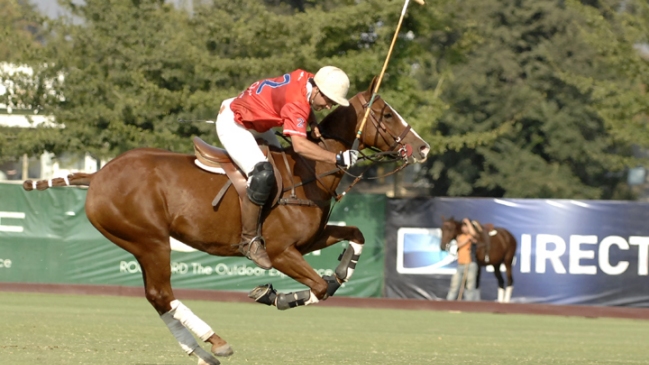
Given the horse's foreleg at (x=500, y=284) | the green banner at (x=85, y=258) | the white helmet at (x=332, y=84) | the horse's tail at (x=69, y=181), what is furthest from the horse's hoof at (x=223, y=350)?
the horse's foreleg at (x=500, y=284)

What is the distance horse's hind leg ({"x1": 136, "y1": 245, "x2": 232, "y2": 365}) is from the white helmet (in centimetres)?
164

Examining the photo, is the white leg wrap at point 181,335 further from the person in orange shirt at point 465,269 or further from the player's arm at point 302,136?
the person in orange shirt at point 465,269

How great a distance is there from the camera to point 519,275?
63.1 feet

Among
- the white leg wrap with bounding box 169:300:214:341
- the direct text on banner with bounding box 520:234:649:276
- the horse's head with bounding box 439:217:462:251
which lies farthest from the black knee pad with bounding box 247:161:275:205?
the direct text on banner with bounding box 520:234:649:276

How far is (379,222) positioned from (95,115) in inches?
235

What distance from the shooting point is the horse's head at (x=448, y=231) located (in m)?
18.9

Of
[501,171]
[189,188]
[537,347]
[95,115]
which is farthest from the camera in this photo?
[501,171]

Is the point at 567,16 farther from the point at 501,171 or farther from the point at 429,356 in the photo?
the point at 429,356

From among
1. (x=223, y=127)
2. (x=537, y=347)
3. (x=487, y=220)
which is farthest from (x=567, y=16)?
(x=223, y=127)

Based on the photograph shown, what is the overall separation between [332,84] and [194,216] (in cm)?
137

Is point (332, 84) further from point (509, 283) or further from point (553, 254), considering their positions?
point (553, 254)

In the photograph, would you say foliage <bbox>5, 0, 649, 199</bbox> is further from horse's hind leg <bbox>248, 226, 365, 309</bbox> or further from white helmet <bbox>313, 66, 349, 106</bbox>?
horse's hind leg <bbox>248, 226, 365, 309</bbox>

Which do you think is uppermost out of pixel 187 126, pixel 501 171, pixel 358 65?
pixel 358 65

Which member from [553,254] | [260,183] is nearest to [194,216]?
[260,183]
